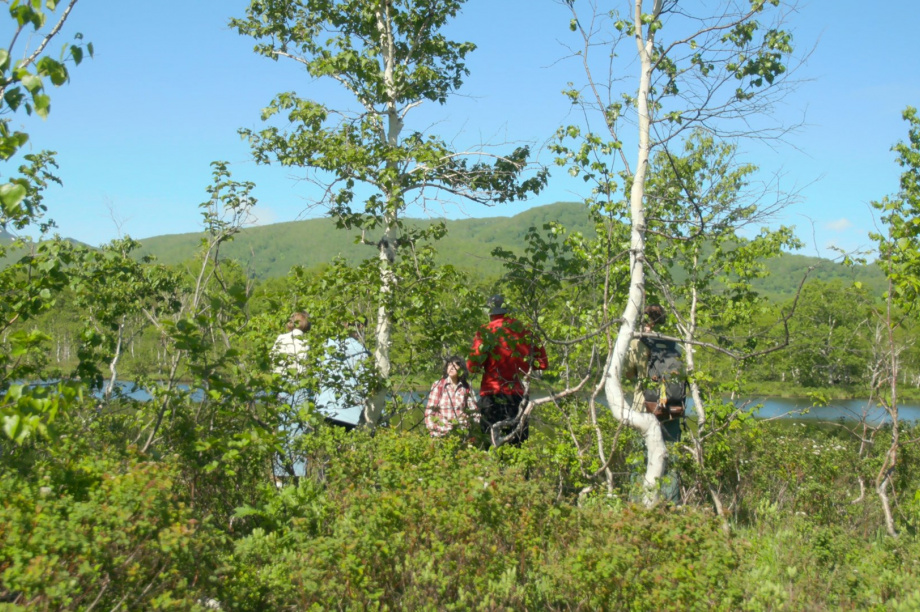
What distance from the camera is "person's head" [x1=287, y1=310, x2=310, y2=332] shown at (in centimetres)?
623

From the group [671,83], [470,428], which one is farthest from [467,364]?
[671,83]

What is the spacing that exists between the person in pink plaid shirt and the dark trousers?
0.65 feet

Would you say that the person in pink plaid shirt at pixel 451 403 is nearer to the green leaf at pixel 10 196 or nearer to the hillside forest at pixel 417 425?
the hillside forest at pixel 417 425

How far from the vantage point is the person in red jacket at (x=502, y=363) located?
6.27 meters

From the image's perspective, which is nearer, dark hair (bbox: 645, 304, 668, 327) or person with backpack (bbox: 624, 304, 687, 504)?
person with backpack (bbox: 624, 304, 687, 504)

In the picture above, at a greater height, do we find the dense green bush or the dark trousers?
the dense green bush

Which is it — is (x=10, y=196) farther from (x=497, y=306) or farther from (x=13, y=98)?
(x=497, y=306)

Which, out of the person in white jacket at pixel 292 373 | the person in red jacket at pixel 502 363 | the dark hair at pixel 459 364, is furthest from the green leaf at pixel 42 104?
the dark hair at pixel 459 364

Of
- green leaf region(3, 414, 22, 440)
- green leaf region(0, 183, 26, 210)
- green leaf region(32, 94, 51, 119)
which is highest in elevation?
green leaf region(32, 94, 51, 119)

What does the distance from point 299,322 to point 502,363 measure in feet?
6.15

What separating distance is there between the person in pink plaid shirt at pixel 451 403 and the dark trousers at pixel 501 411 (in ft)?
0.65

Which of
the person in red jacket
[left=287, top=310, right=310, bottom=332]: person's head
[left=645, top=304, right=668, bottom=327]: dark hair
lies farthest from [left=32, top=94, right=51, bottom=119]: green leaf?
[left=645, top=304, right=668, bottom=327]: dark hair

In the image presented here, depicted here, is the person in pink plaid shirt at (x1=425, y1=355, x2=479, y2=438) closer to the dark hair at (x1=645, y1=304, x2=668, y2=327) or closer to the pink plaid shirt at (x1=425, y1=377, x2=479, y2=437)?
the pink plaid shirt at (x1=425, y1=377, x2=479, y2=437)

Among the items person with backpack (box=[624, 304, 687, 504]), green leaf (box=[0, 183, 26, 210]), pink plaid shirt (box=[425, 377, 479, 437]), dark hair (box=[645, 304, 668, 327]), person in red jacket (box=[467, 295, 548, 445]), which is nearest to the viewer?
green leaf (box=[0, 183, 26, 210])
